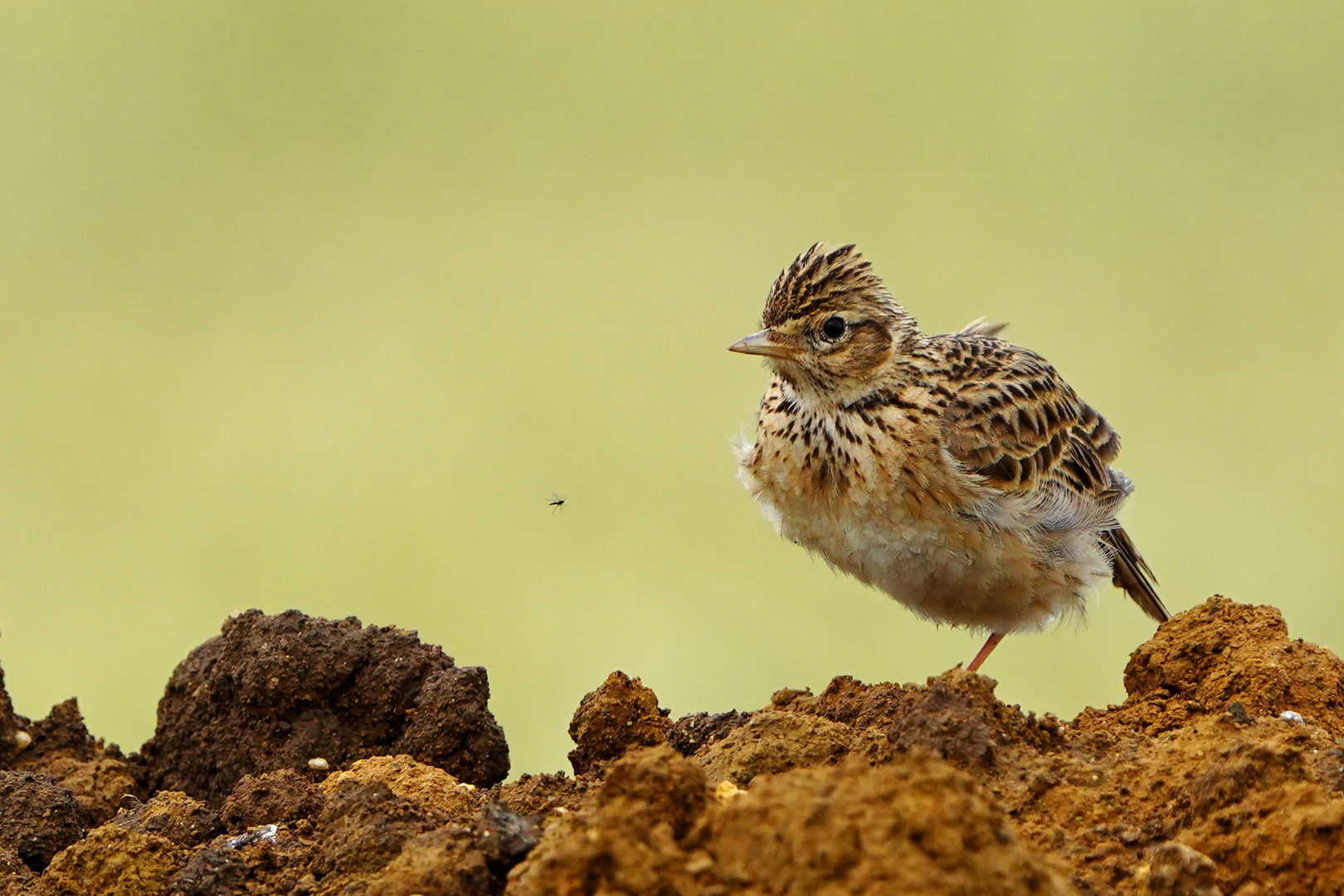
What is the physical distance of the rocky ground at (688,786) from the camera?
9.13ft

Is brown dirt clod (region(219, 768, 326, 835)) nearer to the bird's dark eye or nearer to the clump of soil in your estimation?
the clump of soil

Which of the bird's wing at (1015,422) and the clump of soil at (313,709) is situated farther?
the bird's wing at (1015,422)

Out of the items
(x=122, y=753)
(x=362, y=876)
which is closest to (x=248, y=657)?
(x=122, y=753)

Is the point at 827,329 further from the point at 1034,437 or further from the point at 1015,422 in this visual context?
the point at 1034,437

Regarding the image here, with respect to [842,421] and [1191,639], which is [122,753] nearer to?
[842,421]

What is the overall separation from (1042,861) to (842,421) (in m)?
3.77

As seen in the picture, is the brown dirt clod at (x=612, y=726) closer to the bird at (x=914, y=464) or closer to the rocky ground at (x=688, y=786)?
the rocky ground at (x=688, y=786)

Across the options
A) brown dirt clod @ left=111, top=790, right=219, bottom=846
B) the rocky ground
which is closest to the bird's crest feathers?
the rocky ground

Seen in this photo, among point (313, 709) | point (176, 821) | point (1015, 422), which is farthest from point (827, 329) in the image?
point (176, 821)

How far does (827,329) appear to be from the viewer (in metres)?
6.73

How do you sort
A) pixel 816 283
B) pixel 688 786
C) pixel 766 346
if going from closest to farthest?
1. pixel 688 786
2. pixel 766 346
3. pixel 816 283

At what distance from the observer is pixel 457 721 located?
4.90m

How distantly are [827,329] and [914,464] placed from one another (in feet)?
2.61

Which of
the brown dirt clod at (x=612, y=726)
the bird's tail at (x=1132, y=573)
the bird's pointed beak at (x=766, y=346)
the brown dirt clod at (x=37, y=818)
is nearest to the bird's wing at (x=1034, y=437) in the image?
the bird's tail at (x=1132, y=573)
